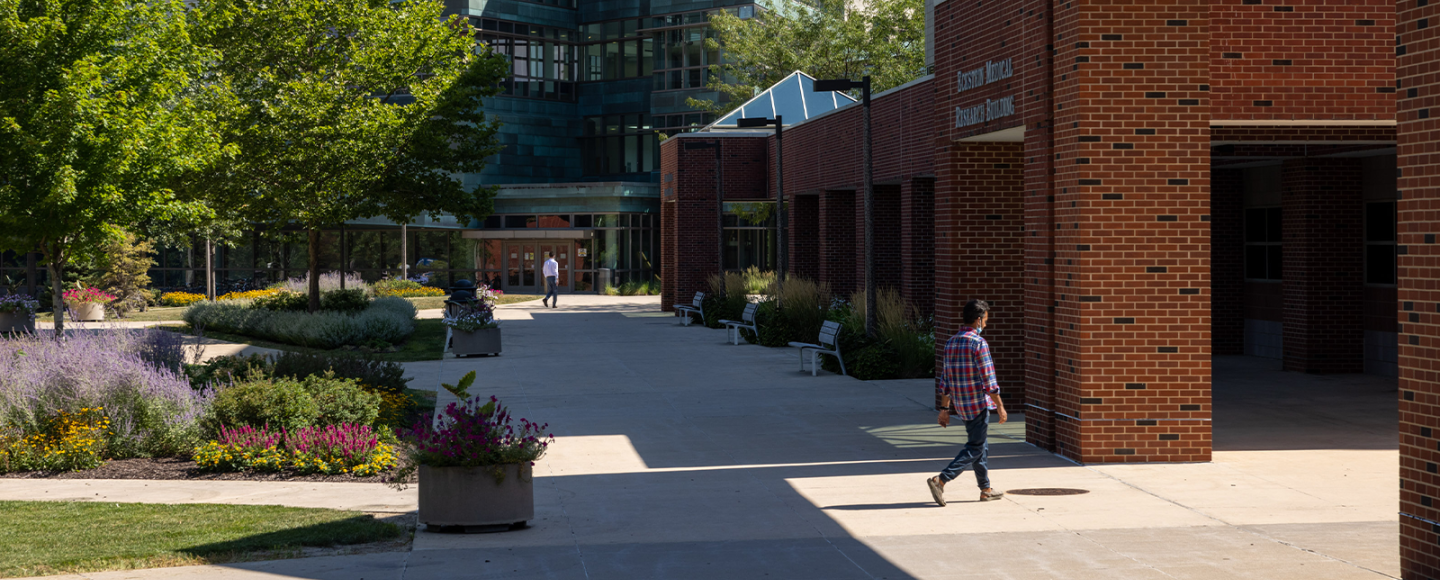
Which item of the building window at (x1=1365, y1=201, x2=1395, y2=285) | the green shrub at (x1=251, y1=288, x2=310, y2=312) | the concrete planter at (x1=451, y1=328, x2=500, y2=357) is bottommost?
the concrete planter at (x1=451, y1=328, x2=500, y2=357)

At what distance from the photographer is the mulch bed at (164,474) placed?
10.9 metres

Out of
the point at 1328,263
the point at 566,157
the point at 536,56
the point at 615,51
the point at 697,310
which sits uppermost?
the point at 615,51

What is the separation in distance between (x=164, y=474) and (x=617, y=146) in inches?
2000

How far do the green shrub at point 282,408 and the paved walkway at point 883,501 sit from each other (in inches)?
85.5

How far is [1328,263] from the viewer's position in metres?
18.8

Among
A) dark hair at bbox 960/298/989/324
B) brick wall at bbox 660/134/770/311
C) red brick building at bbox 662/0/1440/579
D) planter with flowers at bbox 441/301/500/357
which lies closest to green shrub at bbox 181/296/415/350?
planter with flowers at bbox 441/301/500/357

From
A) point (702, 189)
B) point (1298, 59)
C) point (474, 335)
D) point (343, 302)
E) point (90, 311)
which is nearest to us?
point (1298, 59)

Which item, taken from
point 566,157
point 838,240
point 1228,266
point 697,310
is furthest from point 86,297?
point 1228,266

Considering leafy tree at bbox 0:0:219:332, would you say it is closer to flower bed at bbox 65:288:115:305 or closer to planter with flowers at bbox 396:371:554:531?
planter with flowers at bbox 396:371:554:531

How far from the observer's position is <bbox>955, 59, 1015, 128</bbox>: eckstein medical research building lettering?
1290 centimetres

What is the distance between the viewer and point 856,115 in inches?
1037

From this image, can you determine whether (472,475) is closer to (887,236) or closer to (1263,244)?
(1263,244)

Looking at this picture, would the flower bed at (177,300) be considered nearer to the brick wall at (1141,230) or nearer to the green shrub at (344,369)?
the green shrub at (344,369)

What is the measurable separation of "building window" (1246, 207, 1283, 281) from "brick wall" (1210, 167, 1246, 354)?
149 millimetres
